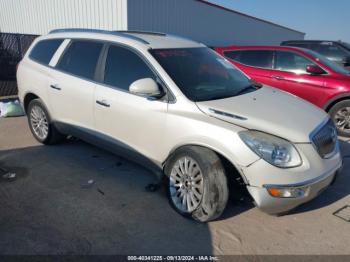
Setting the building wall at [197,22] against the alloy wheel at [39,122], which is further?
the building wall at [197,22]

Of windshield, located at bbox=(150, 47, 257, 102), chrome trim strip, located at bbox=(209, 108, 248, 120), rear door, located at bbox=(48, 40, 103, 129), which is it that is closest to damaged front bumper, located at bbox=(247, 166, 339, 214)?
chrome trim strip, located at bbox=(209, 108, 248, 120)

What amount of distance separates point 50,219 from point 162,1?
12539 mm

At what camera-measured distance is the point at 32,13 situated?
1658 centimetres

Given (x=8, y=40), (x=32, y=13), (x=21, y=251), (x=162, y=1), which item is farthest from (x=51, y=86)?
(x=32, y=13)

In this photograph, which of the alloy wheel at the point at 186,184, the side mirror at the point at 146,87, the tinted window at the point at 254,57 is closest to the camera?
the alloy wheel at the point at 186,184

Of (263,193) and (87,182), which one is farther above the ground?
(263,193)

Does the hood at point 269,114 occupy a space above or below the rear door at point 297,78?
above

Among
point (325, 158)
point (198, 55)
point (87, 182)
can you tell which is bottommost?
point (87, 182)

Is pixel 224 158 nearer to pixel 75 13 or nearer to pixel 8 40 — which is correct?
pixel 8 40

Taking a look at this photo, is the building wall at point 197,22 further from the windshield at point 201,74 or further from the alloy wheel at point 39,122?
the windshield at point 201,74

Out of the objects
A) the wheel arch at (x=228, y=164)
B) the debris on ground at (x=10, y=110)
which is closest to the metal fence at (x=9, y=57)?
the debris on ground at (x=10, y=110)

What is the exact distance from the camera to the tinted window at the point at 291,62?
6551 mm

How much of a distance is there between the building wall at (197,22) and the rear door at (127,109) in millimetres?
9001

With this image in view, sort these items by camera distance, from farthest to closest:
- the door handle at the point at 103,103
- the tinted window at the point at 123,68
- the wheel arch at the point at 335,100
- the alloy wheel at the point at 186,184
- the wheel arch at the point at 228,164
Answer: the wheel arch at the point at 335,100, the door handle at the point at 103,103, the tinted window at the point at 123,68, the alloy wheel at the point at 186,184, the wheel arch at the point at 228,164
